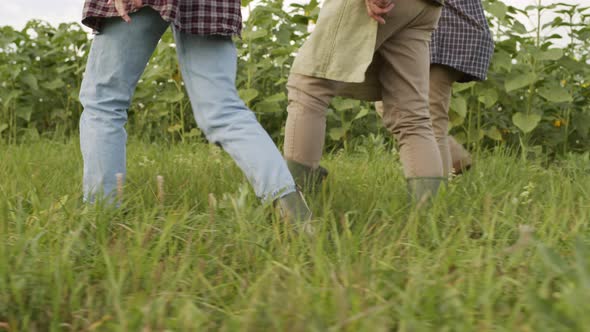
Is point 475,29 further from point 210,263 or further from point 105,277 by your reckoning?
point 105,277

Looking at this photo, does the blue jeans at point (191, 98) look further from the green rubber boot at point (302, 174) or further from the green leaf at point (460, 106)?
the green leaf at point (460, 106)

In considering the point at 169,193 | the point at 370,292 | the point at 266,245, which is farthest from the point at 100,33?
the point at 370,292

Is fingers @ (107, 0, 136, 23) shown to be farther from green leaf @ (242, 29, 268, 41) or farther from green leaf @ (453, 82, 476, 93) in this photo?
green leaf @ (453, 82, 476, 93)

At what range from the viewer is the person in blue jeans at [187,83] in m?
2.38

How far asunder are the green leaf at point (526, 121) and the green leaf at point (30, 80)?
11.3ft

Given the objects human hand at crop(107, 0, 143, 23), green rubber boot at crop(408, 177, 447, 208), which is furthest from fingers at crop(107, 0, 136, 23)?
green rubber boot at crop(408, 177, 447, 208)

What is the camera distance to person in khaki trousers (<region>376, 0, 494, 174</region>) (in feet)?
10.9

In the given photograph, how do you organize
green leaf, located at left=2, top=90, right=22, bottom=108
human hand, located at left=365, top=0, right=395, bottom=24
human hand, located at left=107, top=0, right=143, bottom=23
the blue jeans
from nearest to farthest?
1. human hand, located at left=107, top=0, right=143, bottom=23
2. the blue jeans
3. human hand, located at left=365, top=0, right=395, bottom=24
4. green leaf, located at left=2, top=90, right=22, bottom=108

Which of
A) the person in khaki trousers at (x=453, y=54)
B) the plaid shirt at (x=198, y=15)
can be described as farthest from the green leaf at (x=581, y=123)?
the plaid shirt at (x=198, y=15)

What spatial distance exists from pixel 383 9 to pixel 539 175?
64.5 inches

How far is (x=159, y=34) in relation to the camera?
250cm

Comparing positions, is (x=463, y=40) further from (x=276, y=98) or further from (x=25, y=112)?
(x=25, y=112)

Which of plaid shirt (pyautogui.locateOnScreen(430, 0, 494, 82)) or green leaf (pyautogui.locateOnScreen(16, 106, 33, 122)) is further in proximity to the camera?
green leaf (pyautogui.locateOnScreen(16, 106, 33, 122))

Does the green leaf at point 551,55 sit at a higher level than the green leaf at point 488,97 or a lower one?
higher
